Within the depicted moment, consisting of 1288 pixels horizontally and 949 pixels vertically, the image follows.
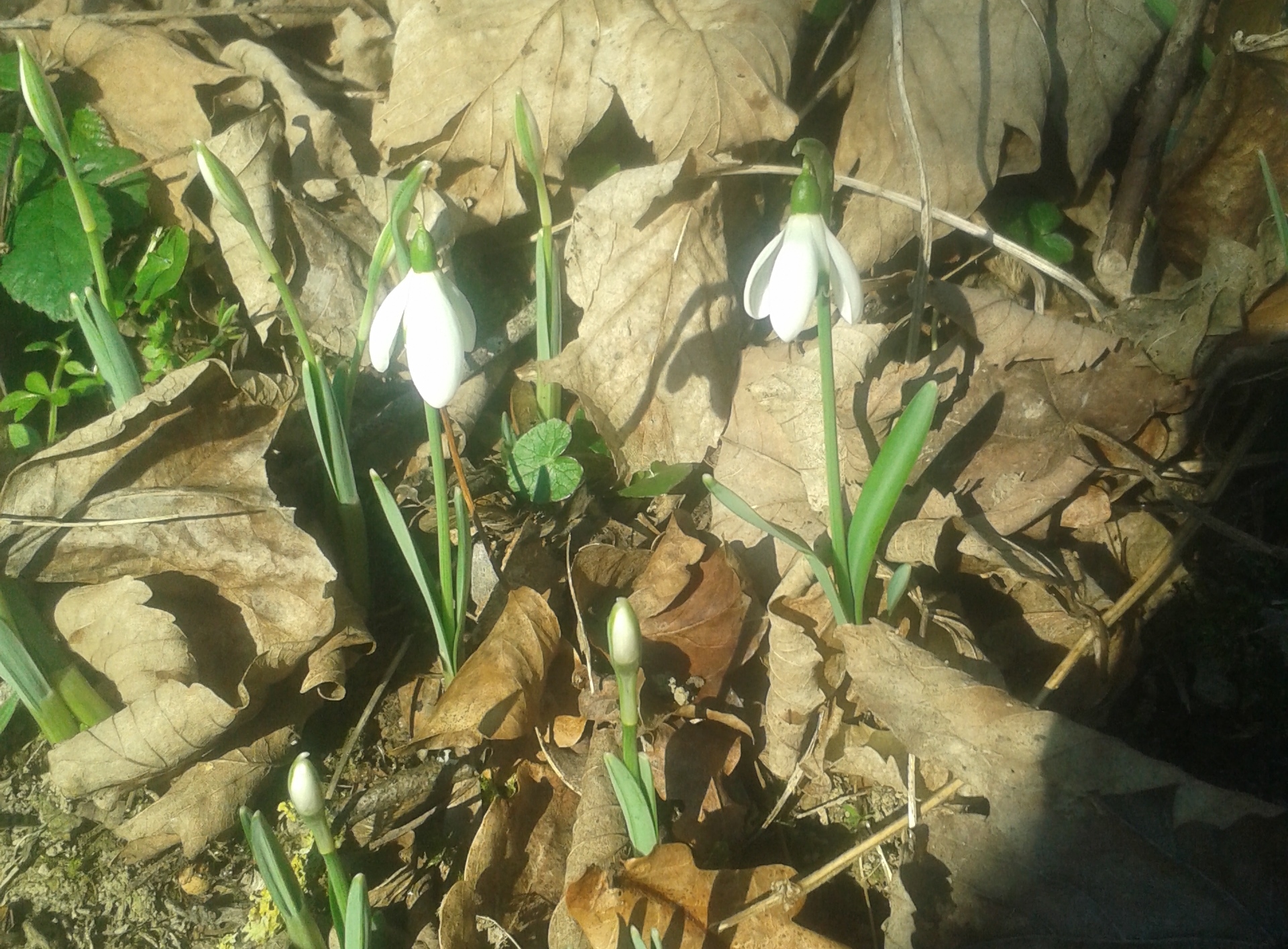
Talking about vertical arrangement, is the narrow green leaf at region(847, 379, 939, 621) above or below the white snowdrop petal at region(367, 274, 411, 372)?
below

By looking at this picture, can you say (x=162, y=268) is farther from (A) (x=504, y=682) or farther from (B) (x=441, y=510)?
(A) (x=504, y=682)

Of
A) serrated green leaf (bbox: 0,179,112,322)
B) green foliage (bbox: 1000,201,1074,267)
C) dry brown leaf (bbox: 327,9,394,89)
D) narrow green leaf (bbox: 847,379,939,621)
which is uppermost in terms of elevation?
dry brown leaf (bbox: 327,9,394,89)

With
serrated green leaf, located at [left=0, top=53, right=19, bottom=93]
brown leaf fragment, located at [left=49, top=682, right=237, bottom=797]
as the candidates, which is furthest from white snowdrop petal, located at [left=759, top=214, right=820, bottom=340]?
serrated green leaf, located at [left=0, top=53, right=19, bottom=93]

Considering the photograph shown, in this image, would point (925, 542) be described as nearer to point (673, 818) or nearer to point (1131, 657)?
point (1131, 657)

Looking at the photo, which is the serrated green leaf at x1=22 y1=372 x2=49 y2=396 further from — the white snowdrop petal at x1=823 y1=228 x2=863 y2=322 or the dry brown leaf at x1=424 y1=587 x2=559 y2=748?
the white snowdrop petal at x1=823 y1=228 x2=863 y2=322

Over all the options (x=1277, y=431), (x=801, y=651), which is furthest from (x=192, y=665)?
(x=1277, y=431)
